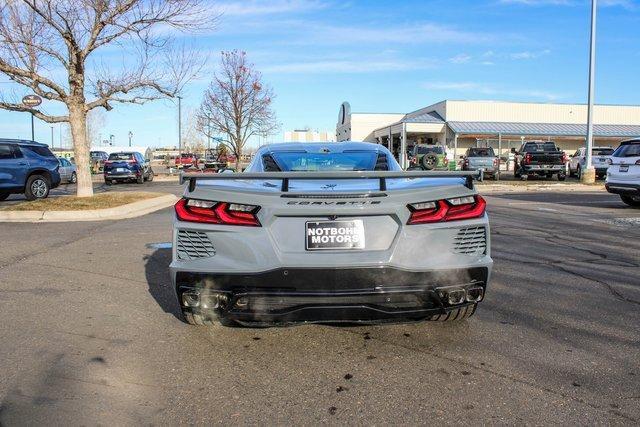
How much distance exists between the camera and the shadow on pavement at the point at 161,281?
4969 mm

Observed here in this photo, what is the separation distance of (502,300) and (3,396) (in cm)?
402

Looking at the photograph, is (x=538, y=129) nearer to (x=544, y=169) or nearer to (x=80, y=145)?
(x=544, y=169)

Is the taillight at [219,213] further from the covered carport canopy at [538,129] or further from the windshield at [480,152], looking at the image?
the covered carport canopy at [538,129]

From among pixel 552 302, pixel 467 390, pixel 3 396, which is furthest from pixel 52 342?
pixel 552 302

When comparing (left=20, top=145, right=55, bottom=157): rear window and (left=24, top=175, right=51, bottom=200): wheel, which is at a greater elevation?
(left=20, top=145, right=55, bottom=157): rear window

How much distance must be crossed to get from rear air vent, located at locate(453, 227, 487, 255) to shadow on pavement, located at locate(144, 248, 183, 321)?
2368 mm

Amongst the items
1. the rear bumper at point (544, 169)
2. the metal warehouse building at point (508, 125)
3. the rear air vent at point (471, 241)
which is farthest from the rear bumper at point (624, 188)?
the metal warehouse building at point (508, 125)

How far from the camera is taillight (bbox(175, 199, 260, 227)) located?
3504mm

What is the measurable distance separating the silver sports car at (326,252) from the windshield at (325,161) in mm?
1455

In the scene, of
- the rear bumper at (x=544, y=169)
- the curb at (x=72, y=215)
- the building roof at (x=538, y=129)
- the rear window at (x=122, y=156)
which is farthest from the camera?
the building roof at (x=538, y=129)

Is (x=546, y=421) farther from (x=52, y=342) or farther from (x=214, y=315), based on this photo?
(x=52, y=342)

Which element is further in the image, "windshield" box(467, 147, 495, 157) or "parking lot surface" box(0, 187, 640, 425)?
"windshield" box(467, 147, 495, 157)

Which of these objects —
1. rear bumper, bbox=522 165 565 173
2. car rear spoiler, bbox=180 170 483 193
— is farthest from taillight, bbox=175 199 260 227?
rear bumper, bbox=522 165 565 173

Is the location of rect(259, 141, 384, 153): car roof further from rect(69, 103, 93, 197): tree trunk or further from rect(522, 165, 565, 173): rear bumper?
rect(522, 165, 565, 173): rear bumper
